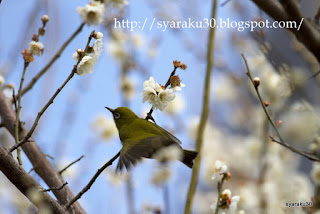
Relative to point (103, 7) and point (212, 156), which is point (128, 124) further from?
point (212, 156)

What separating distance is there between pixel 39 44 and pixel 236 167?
2618 mm

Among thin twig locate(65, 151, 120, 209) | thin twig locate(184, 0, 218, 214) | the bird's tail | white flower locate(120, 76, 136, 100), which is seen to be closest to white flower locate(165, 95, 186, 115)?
white flower locate(120, 76, 136, 100)

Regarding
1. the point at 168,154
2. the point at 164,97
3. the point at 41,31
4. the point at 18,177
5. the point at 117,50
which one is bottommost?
the point at 18,177

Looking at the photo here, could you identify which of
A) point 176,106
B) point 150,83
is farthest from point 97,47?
point 176,106

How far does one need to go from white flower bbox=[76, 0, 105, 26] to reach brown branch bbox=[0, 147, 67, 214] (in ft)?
3.02

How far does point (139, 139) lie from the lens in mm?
1518

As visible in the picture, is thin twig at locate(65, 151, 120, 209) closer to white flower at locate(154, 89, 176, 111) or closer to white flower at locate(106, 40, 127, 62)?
white flower at locate(154, 89, 176, 111)

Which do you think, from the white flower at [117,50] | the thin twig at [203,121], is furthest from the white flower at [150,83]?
the white flower at [117,50]

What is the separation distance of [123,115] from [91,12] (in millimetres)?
519

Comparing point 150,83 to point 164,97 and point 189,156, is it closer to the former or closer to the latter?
point 164,97

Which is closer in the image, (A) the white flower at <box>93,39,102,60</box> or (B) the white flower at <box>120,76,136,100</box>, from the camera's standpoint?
(A) the white flower at <box>93,39,102,60</box>

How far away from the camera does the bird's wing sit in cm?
127

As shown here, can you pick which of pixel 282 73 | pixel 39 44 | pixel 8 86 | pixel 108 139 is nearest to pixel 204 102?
pixel 282 73

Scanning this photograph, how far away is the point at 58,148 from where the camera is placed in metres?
2.42
